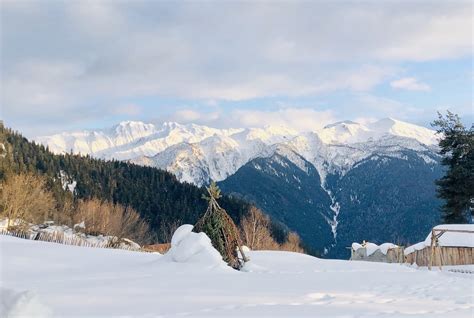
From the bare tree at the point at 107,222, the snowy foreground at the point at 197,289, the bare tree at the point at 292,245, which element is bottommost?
the snowy foreground at the point at 197,289

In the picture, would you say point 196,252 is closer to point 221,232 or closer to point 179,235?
point 221,232

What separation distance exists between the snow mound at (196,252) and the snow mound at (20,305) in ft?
30.4

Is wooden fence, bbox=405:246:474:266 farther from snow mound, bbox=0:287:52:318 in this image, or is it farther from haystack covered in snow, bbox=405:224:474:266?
snow mound, bbox=0:287:52:318

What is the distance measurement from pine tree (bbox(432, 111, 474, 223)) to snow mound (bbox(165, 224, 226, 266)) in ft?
99.2

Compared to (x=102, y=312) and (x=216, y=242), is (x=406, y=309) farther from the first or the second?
Answer: (x=216, y=242)

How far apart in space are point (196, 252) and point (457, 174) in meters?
30.8

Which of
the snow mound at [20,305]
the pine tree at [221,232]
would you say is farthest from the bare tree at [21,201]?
the snow mound at [20,305]

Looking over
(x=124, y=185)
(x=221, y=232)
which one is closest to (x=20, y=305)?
(x=221, y=232)

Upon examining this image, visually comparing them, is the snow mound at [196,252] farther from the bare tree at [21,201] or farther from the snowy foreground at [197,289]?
the bare tree at [21,201]

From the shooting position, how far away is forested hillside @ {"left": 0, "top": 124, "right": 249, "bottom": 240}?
99.5m

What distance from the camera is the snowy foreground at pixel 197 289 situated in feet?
30.1

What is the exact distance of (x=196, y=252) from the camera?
1656 cm

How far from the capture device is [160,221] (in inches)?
4063

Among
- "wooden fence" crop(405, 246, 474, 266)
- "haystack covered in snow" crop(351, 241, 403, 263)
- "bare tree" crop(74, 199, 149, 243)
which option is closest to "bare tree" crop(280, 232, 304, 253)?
"bare tree" crop(74, 199, 149, 243)
